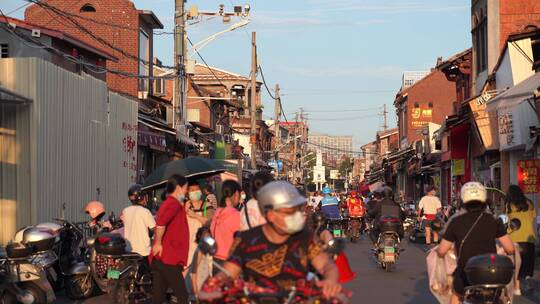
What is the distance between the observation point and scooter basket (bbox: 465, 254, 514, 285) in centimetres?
838

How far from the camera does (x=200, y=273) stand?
1045 centimetres

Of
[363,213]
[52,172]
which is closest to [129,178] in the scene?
[52,172]

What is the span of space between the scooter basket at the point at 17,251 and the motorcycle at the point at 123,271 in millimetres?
1227

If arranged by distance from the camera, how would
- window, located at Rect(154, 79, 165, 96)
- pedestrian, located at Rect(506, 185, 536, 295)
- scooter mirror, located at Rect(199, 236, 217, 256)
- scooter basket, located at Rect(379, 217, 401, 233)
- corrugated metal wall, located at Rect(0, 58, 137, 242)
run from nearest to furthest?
scooter mirror, located at Rect(199, 236, 217, 256)
pedestrian, located at Rect(506, 185, 536, 295)
corrugated metal wall, located at Rect(0, 58, 137, 242)
scooter basket, located at Rect(379, 217, 401, 233)
window, located at Rect(154, 79, 165, 96)

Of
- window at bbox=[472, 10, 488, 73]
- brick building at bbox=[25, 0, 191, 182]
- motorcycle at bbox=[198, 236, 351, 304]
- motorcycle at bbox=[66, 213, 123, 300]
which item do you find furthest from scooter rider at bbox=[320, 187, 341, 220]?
motorcycle at bbox=[198, 236, 351, 304]

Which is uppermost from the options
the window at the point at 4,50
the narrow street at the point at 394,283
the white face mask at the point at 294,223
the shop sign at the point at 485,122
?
the window at the point at 4,50

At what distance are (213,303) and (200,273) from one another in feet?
14.4

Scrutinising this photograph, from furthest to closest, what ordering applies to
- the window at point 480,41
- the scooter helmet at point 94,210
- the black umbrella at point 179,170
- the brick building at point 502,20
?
the window at point 480,41 → the brick building at point 502,20 → the black umbrella at point 179,170 → the scooter helmet at point 94,210

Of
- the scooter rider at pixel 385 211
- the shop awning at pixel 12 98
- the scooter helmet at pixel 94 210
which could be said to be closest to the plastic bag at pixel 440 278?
the scooter helmet at pixel 94 210

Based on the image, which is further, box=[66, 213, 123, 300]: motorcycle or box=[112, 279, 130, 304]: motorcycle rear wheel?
box=[66, 213, 123, 300]: motorcycle

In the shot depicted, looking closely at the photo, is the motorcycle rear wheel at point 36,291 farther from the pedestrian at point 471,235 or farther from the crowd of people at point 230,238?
the pedestrian at point 471,235

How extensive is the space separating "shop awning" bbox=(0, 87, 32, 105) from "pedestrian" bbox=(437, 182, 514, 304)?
911cm

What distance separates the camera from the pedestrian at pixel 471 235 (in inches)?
353

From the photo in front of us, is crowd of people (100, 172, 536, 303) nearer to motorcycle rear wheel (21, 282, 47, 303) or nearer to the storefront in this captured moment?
motorcycle rear wheel (21, 282, 47, 303)
